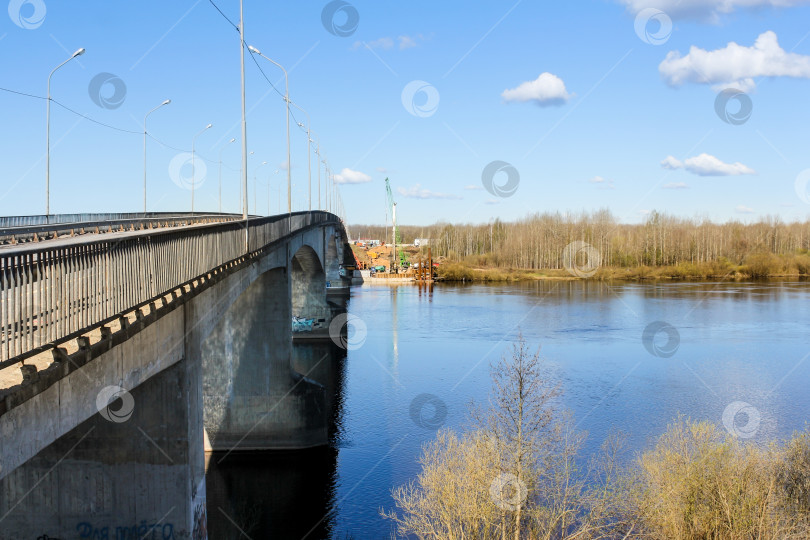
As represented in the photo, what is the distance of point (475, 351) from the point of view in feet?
153

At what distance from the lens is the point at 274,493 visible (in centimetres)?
2395

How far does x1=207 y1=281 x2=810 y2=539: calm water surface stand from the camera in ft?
77.0

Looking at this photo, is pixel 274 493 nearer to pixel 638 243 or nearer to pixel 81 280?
pixel 81 280

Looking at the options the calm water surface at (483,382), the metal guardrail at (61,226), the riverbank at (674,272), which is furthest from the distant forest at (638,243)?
the metal guardrail at (61,226)

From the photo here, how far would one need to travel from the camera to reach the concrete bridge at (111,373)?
323 inches

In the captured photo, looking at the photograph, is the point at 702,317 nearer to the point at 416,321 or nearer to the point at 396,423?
the point at 416,321

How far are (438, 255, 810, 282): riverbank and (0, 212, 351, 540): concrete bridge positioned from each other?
9143 cm

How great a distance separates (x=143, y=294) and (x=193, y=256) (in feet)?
10.5

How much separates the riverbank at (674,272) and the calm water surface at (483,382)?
37.6 metres

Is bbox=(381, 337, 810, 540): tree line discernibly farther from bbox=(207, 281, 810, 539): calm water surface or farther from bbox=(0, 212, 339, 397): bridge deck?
bbox=(0, 212, 339, 397): bridge deck

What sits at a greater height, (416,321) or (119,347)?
(119,347)

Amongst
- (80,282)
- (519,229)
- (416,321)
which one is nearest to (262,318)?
(80,282)

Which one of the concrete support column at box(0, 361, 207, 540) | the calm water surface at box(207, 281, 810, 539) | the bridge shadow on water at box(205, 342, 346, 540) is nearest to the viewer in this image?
the concrete support column at box(0, 361, 207, 540)

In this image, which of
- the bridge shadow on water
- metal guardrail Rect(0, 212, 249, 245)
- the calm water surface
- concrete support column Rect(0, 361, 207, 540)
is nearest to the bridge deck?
concrete support column Rect(0, 361, 207, 540)
